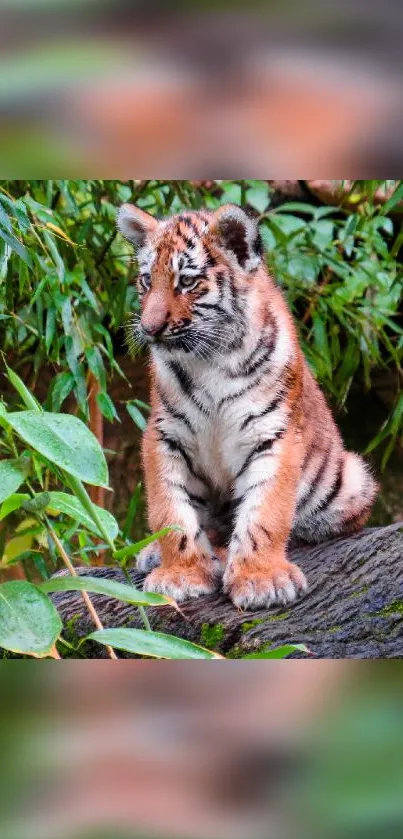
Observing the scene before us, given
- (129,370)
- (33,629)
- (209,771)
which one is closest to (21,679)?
(209,771)

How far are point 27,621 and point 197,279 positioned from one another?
3.81ft

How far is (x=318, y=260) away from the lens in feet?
11.7

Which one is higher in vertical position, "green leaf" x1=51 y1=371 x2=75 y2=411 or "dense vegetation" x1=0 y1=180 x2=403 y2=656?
"dense vegetation" x1=0 y1=180 x2=403 y2=656

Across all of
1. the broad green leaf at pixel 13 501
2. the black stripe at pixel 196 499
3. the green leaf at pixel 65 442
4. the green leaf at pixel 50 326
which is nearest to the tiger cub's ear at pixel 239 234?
the black stripe at pixel 196 499

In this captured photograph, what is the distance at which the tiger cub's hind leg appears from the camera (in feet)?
7.73

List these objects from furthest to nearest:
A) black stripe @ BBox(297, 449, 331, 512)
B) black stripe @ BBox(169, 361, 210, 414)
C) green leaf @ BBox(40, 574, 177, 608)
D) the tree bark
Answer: black stripe @ BBox(297, 449, 331, 512) < black stripe @ BBox(169, 361, 210, 414) < the tree bark < green leaf @ BBox(40, 574, 177, 608)

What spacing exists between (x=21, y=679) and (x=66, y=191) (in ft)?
7.27

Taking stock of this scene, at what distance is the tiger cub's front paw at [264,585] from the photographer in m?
1.92

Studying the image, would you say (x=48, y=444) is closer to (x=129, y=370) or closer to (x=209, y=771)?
(x=209, y=771)

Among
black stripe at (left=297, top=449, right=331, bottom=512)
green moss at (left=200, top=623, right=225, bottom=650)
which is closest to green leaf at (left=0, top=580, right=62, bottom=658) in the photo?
green moss at (left=200, top=623, right=225, bottom=650)

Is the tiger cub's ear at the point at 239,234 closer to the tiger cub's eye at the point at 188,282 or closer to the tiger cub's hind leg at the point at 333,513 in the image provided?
the tiger cub's eye at the point at 188,282

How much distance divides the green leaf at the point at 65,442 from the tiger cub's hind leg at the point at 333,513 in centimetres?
138
